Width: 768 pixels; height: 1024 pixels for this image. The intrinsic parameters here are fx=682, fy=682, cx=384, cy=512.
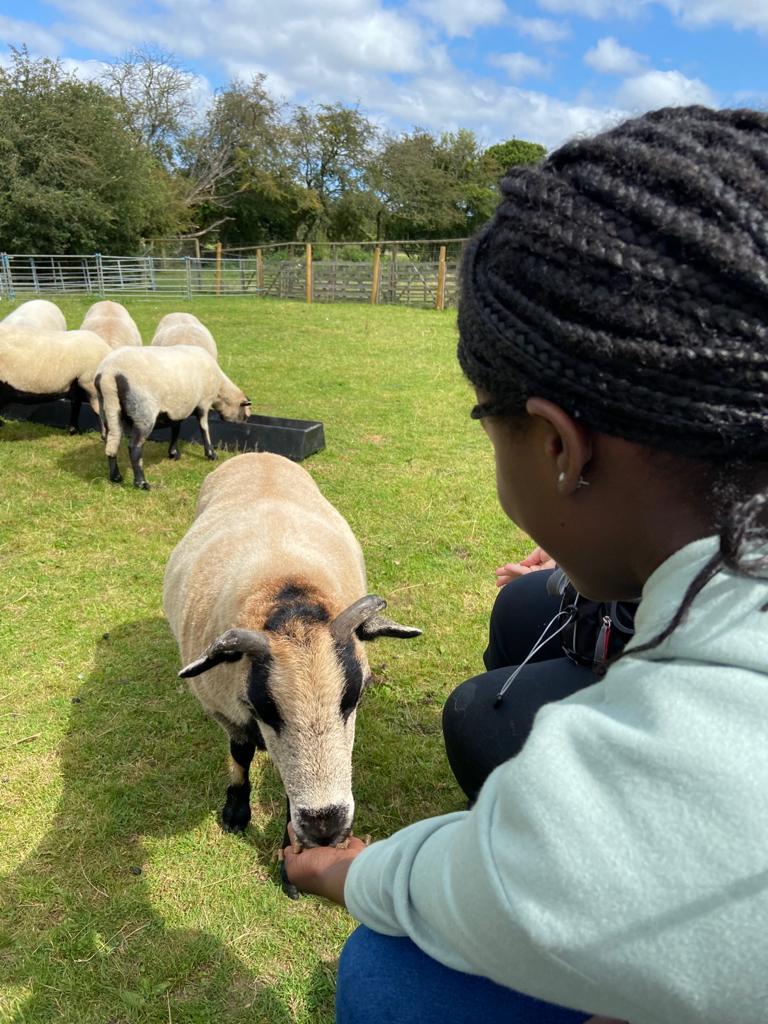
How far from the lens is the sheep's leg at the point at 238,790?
319cm

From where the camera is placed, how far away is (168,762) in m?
3.66

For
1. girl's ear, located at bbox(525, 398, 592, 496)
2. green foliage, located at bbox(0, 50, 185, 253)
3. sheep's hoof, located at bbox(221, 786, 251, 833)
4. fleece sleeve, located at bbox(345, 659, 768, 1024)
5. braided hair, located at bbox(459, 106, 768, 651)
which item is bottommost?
sheep's hoof, located at bbox(221, 786, 251, 833)

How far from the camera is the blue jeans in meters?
1.37

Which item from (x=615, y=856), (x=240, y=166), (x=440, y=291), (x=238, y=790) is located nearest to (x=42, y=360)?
(x=238, y=790)

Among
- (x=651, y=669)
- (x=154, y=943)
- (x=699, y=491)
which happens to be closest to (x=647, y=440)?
(x=699, y=491)

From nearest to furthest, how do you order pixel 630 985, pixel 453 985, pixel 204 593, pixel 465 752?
pixel 630 985
pixel 453 985
pixel 465 752
pixel 204 593

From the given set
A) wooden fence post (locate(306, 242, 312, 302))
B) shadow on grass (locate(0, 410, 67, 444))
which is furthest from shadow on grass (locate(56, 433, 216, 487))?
wooden fence post (locate(306, 242, 312, 302))

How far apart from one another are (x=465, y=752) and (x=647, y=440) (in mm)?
1774

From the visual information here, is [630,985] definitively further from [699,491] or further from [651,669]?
[699,491]

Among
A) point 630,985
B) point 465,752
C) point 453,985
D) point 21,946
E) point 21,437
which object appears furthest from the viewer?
point 21,437

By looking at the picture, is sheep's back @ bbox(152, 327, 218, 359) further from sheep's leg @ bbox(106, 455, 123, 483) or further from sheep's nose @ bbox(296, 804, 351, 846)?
sheep's nose @ bbox(296, 804, 351, 846)

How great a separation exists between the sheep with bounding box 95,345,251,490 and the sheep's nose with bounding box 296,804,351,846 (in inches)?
217

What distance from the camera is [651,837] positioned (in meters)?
0.81

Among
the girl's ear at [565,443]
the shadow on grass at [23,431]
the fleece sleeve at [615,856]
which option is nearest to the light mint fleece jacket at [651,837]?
the fleece sleeve at [615,856]
